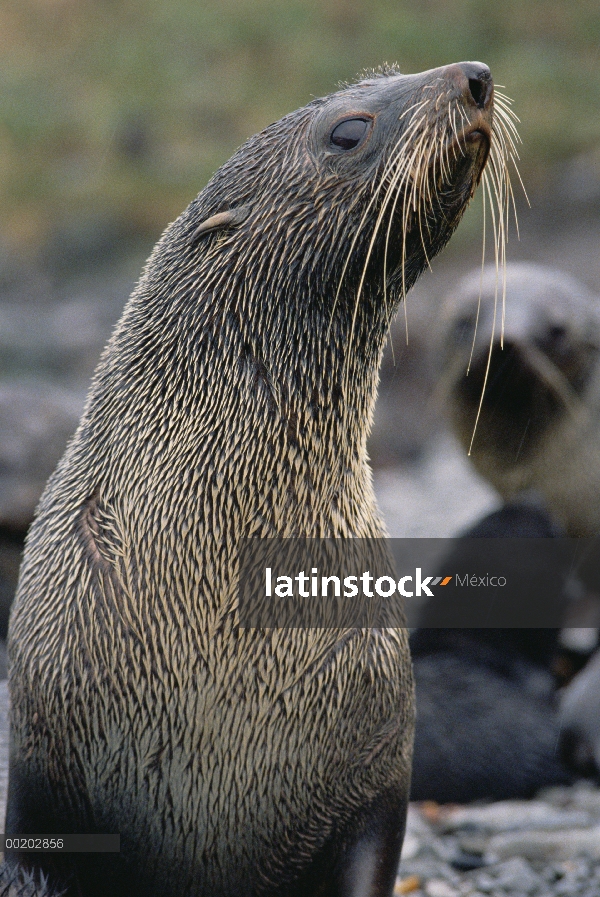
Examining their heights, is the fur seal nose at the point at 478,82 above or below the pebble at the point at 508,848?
above

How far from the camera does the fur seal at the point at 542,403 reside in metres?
6.26

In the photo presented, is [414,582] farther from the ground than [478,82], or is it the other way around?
[478,82]

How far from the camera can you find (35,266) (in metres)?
15.9

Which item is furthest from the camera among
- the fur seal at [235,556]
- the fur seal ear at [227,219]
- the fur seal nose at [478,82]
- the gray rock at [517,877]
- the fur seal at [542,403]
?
the fur seal at [542,403]

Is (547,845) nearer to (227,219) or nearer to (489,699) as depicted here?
(489,699)

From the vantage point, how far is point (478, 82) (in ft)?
9.31

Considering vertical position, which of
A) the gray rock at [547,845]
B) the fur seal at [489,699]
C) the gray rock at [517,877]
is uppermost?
the fur seal at [489,699]

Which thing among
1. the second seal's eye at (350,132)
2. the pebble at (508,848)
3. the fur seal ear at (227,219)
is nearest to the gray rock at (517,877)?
the pebble at (508,848)

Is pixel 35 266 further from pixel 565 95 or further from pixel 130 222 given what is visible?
pixel 565 95

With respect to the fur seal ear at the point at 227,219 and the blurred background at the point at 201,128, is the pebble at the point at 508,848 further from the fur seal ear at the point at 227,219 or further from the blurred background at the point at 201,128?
the blurred background at the point at 201,128

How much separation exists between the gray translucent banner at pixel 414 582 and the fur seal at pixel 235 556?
0.05 m

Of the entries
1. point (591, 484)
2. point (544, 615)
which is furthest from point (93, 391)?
point (591, 484)

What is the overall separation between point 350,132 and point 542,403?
3619 mm

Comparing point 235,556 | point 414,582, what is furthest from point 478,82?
point 414,582
